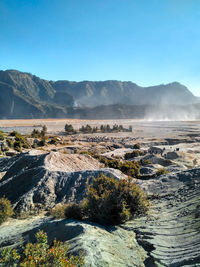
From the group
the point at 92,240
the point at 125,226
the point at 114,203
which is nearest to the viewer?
the point at 92,240

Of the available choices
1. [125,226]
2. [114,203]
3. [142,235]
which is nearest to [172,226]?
[142,235]

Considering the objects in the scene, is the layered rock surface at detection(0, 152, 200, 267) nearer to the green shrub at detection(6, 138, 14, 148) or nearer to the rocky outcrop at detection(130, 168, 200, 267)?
the rocky outcrop at detection(130, 168, 200, 267)

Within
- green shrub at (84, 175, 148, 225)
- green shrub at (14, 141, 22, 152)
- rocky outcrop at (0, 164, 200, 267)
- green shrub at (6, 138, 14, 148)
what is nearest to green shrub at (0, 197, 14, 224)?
rocky outcrop at (0, 164, 200, 267)

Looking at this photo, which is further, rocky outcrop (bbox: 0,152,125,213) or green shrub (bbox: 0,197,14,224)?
rocky outcrop (bbox: 0,152,125,213)

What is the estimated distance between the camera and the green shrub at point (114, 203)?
696cm

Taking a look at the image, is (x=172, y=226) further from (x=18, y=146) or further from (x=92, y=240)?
(x=18, y=146)

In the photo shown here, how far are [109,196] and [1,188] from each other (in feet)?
25.5

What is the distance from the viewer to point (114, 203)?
720 cm

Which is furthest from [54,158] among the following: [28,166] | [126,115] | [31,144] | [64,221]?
[126,115]

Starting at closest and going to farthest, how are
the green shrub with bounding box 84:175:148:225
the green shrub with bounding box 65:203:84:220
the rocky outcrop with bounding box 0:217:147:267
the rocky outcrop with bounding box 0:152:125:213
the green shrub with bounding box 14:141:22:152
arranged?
the rocky outcrop with bounding box 0:217:147:267, the green shrub with bounding box 84:175:148:225, the green shrub with bounding box 65:203:84:220, the rocky outcrop with bounding box 0:152:125:213, the green shrub with bounding box 14:141:22:152

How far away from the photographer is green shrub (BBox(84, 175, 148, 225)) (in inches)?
274

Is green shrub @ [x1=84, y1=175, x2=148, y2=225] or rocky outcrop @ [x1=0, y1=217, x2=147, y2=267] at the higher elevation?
green shrub @ [x1=84, y1=175, x2=148, y2=225]

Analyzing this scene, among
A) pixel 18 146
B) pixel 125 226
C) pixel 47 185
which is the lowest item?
pixel 18 146

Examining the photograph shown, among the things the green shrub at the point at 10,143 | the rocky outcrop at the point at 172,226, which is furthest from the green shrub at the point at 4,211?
the green shrub at the point at 10,143
